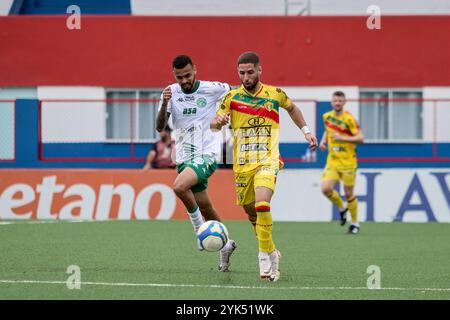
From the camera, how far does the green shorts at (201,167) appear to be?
11.4m

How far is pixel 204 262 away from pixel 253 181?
190 centimetres

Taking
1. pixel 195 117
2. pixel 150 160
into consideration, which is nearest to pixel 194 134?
pixel 195 117

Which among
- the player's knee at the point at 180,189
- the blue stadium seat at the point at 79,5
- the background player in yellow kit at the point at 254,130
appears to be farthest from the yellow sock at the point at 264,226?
the blue stadium seat at the point at 79,5

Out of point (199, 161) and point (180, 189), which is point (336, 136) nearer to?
point (199, 161)

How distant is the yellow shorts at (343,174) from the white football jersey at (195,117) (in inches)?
268

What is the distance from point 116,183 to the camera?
20.5 m

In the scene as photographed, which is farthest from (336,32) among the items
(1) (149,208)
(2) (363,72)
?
(1) (149,208)

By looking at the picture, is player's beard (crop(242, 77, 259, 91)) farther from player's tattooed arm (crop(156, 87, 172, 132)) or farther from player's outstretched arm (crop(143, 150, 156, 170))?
player's outstretched arm (crop(143, 150, 156, 170))

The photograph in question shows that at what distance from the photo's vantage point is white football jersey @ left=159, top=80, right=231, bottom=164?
Result: 11.6 m

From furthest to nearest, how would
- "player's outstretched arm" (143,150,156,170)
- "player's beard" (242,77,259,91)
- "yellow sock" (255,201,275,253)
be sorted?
"player's outstretched arm" (143,150,156,170) < "player's beard" (242,77,259,91) < "yellow sock" (255,201,275,253)

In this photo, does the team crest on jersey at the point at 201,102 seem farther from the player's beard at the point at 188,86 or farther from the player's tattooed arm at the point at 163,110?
the player's tattooed arm at the point at 163,110

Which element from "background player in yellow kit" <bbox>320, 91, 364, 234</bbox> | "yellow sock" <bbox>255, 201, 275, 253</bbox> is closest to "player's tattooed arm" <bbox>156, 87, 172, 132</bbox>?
"yellow sock" <bbox>255, 201, 275, 253</bbox>

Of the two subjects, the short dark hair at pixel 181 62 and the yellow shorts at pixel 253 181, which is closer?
the yellow shorts at pixel 253 181

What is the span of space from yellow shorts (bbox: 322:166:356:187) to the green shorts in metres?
6.91
